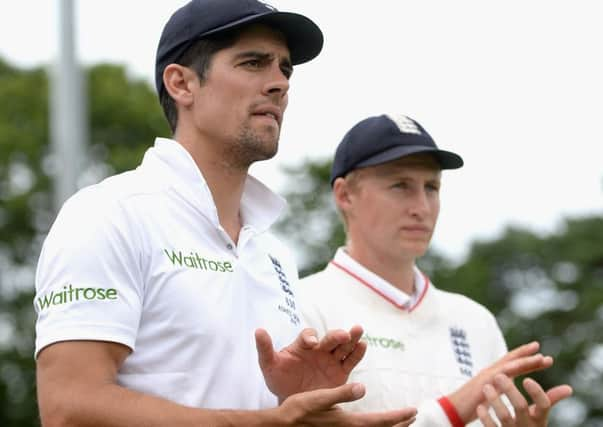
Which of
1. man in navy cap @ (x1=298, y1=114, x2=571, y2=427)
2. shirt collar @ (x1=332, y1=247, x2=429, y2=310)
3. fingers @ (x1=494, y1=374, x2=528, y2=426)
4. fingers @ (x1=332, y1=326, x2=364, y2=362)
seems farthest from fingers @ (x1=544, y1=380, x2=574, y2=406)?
fingers @ (x1=332, y1=326, x2=364, y2=362)

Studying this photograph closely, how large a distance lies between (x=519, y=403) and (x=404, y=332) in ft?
3.02

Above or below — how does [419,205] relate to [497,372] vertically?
above

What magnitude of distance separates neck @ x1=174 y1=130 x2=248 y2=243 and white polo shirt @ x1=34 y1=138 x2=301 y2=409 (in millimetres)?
105

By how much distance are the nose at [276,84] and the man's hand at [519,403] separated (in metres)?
1.27

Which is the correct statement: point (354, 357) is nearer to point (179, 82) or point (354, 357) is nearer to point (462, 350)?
point (179, 82)

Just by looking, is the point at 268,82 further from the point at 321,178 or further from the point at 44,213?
the point at 44,213

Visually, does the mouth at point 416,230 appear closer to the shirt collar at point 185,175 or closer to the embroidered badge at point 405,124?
the embroidered badge at point 405,124

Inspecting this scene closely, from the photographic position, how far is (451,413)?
469 cm

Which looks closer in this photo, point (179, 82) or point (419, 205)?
point (179, 82)

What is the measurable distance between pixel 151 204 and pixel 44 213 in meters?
26.5

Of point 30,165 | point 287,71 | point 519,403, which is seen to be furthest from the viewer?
point 30,165

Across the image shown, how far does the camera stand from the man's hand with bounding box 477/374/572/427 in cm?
435

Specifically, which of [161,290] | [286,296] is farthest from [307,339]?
[286,296]

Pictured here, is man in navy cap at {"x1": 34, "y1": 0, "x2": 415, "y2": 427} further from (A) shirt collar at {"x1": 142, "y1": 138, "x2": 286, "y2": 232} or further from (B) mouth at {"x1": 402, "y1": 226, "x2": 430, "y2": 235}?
(B) mouth at {"x1": 402, "y1": 226, "x2": 430, "y2": 235}
